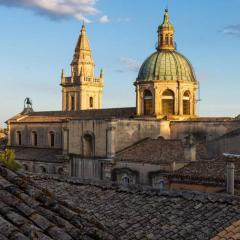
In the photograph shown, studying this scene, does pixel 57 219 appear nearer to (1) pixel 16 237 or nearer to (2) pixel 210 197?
(1) pixel 16 237

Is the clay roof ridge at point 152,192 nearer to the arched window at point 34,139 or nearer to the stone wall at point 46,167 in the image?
the stone wall at point 46,167

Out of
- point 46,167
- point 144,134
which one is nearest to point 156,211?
point 144,134

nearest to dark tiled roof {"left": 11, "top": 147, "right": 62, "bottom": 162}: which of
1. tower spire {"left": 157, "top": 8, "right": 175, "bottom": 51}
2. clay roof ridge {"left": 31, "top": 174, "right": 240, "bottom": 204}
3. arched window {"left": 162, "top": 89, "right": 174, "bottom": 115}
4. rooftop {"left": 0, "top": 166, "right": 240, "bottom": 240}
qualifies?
arched window {"left": 162, "top": 89, "right": 174, "bottom": 115}

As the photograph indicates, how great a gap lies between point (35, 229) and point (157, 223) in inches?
278

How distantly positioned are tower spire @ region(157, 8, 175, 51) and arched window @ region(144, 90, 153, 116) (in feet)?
13.8

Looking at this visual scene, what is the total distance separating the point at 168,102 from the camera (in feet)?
125

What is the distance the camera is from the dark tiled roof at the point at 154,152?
29.4 m

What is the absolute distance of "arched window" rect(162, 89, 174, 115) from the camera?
3784 centimetres

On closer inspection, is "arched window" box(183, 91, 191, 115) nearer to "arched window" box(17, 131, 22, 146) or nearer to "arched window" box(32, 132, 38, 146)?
"arched window" box(32, 132, 38, 146)

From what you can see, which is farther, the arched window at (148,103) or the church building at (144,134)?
the arched window at (148,103)

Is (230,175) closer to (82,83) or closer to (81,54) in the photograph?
(82,83)

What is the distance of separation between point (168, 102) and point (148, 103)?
1600 mm

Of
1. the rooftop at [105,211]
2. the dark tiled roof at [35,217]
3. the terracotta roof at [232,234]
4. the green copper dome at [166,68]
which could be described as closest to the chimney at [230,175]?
the rooftop at [105,211]

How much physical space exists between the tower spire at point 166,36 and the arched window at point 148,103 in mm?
4215
